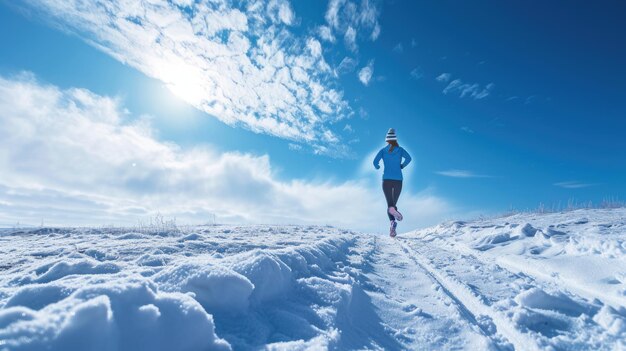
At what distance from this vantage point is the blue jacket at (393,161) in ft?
34.4

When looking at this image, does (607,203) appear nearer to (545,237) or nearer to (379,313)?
(545,237)

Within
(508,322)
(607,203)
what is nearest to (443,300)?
(508,322)

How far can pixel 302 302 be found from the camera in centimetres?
226

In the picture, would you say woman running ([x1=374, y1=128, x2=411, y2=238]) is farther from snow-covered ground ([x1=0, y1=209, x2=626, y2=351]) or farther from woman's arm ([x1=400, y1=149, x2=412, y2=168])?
snow-covered ground ([x1=0, y1=209, x2=626, y2=351])

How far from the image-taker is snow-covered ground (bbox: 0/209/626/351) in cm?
124

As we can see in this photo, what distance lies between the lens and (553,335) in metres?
2.04

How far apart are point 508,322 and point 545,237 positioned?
13.0ft

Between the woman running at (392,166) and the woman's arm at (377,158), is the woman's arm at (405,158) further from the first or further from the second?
the woman's arm at (377,158)

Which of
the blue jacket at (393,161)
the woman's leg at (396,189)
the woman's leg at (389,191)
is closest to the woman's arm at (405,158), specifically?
the blue jacket at (393,161)

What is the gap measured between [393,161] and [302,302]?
874cm

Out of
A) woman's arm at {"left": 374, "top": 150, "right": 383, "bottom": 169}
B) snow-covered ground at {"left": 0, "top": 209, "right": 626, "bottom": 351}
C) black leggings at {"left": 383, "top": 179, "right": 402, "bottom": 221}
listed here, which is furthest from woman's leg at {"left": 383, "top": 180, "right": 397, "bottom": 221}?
snow-covered ground at {"left": 0, "top": 209, "right": 626, "bottom": 351}

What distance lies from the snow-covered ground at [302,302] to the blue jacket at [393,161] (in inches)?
248

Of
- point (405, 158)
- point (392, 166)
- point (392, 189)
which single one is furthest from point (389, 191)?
point (405, 158)

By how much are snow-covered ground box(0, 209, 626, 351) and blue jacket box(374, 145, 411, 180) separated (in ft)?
20.6
